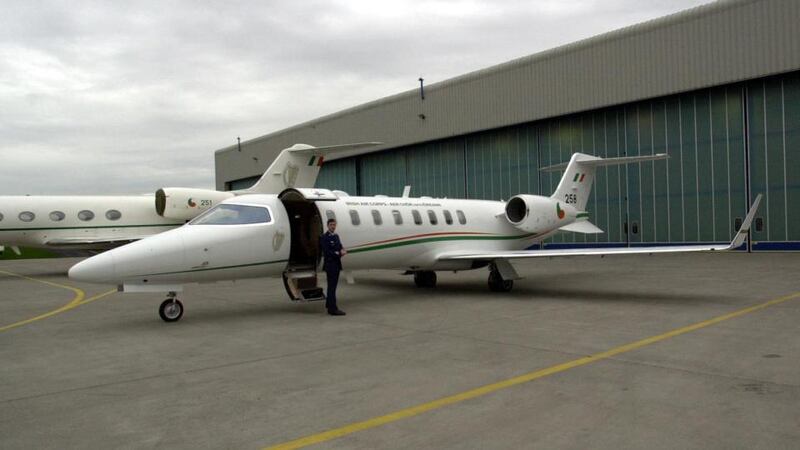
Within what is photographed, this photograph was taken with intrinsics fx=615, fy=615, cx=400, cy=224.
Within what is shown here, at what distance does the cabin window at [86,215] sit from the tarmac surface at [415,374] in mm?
11030

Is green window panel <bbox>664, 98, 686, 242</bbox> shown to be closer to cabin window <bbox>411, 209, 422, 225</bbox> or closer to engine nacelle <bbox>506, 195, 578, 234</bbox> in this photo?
engine nacelle <bbox>506, 195, 578, 234</bbox>

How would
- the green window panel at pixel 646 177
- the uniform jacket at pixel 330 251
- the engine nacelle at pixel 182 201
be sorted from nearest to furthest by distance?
the uniform jacket at pixel 330 251
the engine nacelle at pixel 182 201
the green window panel at pixel 646 177

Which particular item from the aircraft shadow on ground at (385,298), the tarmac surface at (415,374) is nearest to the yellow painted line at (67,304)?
the tarmac surface at (415,374)

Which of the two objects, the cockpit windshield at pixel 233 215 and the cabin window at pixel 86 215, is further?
the cabin window at pixel 86 215

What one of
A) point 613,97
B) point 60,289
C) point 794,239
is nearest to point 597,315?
point 60,289

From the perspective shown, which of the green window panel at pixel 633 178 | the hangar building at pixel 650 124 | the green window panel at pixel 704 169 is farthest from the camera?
the green window panel at pixel 633 178

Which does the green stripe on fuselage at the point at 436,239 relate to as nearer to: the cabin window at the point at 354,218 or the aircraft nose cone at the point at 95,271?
the cabin window at the point at 354,218

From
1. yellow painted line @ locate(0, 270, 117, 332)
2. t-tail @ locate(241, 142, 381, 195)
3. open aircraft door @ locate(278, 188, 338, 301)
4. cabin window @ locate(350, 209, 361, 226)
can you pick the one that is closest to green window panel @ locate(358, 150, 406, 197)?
t-tail @ locate(241, 142, 381, 195)

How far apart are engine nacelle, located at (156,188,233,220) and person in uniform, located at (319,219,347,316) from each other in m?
13.5

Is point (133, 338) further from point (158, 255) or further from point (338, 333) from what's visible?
point (338, 333)

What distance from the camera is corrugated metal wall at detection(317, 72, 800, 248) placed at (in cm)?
2202

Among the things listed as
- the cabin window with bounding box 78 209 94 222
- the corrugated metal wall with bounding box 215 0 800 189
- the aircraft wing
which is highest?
the corrugated metal wall with bounding box 215 0 800 189

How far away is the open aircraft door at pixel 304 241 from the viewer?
35.9 ft

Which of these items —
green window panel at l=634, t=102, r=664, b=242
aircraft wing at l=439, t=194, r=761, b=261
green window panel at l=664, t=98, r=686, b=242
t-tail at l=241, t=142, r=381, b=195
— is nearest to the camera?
aircraft wing at l=439, t=194, r=761, b=261
